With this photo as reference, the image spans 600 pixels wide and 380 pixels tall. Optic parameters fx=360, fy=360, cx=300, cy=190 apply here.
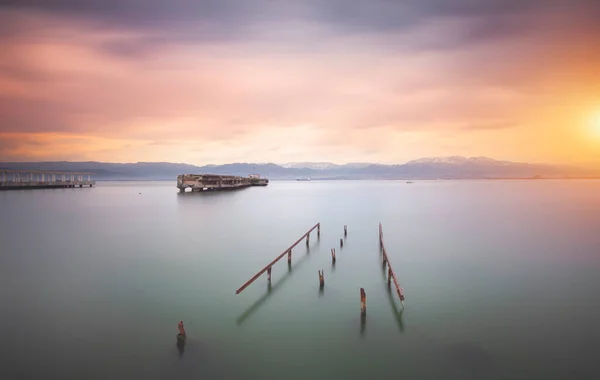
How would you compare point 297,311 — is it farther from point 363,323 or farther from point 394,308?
point 394,308

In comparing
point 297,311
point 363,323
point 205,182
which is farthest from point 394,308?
point 205,182

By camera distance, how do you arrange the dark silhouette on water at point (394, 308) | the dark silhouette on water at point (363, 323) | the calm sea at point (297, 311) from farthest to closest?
the dark silhouette on water at point (394, 308), the dark silhouette on water at point (363, 323), the calm sea at point (297, 311)

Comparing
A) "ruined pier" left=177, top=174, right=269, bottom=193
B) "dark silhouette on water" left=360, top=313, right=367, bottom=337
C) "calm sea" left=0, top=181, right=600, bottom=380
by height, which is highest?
"ruined pier" left=177, top=174, right=269, bottom=193

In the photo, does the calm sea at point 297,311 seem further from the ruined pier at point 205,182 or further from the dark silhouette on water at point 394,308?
the ruined pier at point 205,182

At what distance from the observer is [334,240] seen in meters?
31.8

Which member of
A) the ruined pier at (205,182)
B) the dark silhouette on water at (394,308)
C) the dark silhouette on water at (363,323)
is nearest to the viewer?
the dark silhouette on water at (363,323)

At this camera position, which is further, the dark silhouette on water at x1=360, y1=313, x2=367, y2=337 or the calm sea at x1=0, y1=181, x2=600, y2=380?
the dark silhouette on water at x1=360, y1=313, x2=367, y2=337

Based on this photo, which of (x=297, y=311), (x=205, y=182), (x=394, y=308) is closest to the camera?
(x=297, y=311)

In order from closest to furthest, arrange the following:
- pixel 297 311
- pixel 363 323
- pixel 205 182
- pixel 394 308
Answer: pixel 363 323 < pixel 297 311 < pixel 394 308 < pixel 205 182

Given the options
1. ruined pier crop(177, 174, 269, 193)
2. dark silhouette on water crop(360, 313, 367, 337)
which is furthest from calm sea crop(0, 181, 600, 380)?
ruined pier crop(177, 174, 269, 193)

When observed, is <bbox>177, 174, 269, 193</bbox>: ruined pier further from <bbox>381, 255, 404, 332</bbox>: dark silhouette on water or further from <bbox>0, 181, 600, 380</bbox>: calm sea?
<bbox>381, 255, 404, 332</bbox>: dark silhouette on water

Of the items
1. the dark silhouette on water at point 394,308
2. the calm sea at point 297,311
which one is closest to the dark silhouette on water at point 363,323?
the calm sea at point 297,311

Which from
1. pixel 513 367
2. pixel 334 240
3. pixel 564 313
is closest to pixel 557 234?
pixel 334 240

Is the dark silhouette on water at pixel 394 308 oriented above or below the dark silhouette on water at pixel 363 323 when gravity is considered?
below
